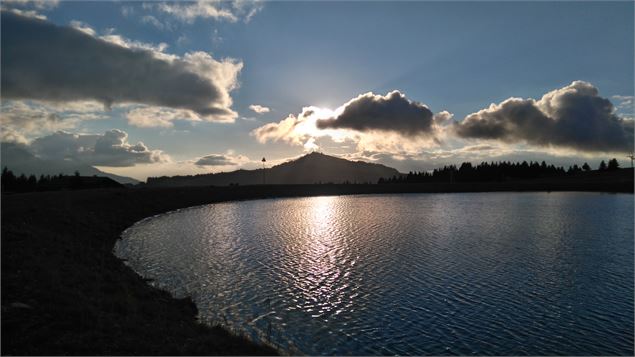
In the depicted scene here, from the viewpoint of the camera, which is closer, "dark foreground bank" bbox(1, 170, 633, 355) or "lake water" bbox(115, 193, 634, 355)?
"dark foreground bank" bbox(1, 170, 633, 355)

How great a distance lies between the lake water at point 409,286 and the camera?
20422mm

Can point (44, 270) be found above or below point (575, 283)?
above

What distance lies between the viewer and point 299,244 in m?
49.7

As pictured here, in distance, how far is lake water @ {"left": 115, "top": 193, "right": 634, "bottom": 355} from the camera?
2042cm

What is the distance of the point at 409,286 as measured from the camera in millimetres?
29656

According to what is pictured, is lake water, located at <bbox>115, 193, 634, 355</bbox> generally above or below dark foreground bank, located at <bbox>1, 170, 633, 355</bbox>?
below

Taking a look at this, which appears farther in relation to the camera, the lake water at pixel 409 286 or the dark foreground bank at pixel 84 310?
the lake water at pixel 409 286

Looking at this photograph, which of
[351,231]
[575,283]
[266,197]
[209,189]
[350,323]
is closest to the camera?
[350,323]

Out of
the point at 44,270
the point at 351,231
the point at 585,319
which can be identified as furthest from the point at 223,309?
the point at 351,231

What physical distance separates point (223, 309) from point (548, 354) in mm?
18251

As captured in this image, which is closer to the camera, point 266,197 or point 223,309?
point 223,309

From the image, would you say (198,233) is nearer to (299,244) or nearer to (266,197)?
(299,244)

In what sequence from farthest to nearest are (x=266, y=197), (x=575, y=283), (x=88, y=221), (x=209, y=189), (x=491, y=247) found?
(x=266, y=197)
(x=209, y=189)
(x=88, y=221)
(x=491, y=247)
(x=575, y=283)

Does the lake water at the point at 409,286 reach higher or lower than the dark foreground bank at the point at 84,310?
lower
